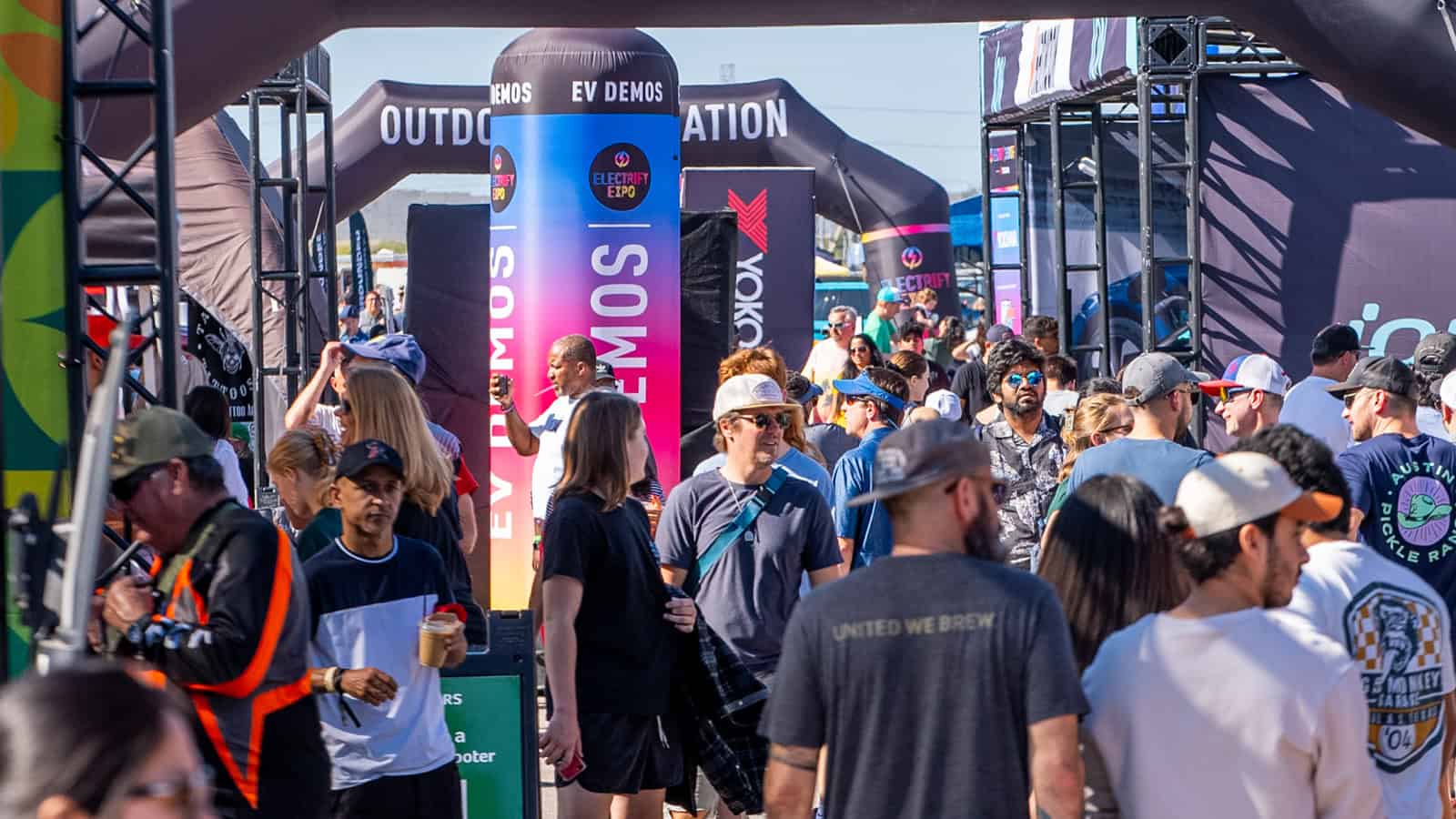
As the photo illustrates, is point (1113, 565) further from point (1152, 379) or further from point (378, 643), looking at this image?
point (1152, 379)

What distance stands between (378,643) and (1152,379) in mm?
2573

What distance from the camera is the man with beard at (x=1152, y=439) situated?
4863mm

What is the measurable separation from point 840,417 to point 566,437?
422 cm

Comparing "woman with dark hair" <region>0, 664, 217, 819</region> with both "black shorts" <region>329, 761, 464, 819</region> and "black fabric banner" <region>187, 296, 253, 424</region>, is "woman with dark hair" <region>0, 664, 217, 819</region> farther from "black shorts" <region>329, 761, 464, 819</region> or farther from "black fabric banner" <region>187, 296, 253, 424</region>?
"black fabric banner" <region>187, 296, 253, 424</region>

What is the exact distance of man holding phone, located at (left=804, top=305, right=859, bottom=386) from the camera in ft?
37.2

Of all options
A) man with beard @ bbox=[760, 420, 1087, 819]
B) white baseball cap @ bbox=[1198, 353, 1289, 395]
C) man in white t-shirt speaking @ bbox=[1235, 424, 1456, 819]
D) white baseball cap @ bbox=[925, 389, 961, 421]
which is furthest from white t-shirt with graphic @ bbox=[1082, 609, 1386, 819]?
white baseball cap @ bbox=[925, 389, 961, 421]

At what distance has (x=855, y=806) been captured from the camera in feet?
9.29

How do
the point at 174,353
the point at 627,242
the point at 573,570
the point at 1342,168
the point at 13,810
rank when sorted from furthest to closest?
the point at 1342,168 → the point at 627,242 → the point at 174,353 → the point at 573,570 → the point at 13,810

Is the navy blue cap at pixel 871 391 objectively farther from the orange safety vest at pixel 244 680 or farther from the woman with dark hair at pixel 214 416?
the orange safety vest at pixel 244 680

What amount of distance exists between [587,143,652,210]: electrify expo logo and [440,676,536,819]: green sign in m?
4.09

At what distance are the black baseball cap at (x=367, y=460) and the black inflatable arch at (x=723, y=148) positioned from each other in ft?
47.1

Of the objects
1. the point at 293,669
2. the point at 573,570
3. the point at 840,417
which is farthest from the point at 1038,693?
the point at 840,417

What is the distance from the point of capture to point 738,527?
15.8 feet

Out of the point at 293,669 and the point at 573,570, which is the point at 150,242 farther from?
the point at 293,669
